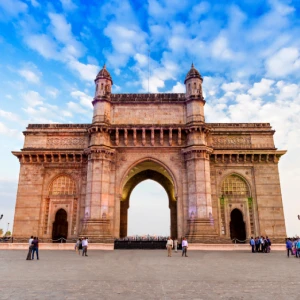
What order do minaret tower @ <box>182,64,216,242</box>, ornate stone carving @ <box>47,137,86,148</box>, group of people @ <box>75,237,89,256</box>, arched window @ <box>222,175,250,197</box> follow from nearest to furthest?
group of people @ <box>75,237,89,256</box>
minaret tower @ <box>182,64,216,242</box>
arched window @ <box>222,175,250,197</box>
ornate stone carving @ <box>47,137,86,148</box>

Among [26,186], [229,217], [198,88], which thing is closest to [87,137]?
[26,186]

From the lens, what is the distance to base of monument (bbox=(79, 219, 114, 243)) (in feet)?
82.3

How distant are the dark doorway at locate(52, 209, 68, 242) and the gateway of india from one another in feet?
→ 0.34

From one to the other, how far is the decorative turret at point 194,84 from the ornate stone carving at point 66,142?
1207 cm

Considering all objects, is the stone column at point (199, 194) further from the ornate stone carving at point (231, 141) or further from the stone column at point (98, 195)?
the stone column at point (98, 195)

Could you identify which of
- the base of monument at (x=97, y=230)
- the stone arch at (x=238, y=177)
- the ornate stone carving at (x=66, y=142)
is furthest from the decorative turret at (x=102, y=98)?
the stone arch at (x=238, y=177)

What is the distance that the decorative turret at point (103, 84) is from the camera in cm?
3011

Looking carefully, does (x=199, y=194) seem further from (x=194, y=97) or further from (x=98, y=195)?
(x=194, y=97)

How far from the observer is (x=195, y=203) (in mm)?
26531

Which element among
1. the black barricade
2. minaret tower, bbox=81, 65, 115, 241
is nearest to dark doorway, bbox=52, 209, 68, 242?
minaret tower, bbox=81, 65, 115, 241

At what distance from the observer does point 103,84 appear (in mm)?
30375

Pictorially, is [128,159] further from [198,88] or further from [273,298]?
[273,298]

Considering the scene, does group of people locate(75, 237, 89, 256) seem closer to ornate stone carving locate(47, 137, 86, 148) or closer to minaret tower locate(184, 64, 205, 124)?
ornate stone carving locate(47, 137, 86, 148)

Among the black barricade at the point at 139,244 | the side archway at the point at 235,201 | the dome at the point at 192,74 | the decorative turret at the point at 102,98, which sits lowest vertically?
the black barricade at the point at 139,244
